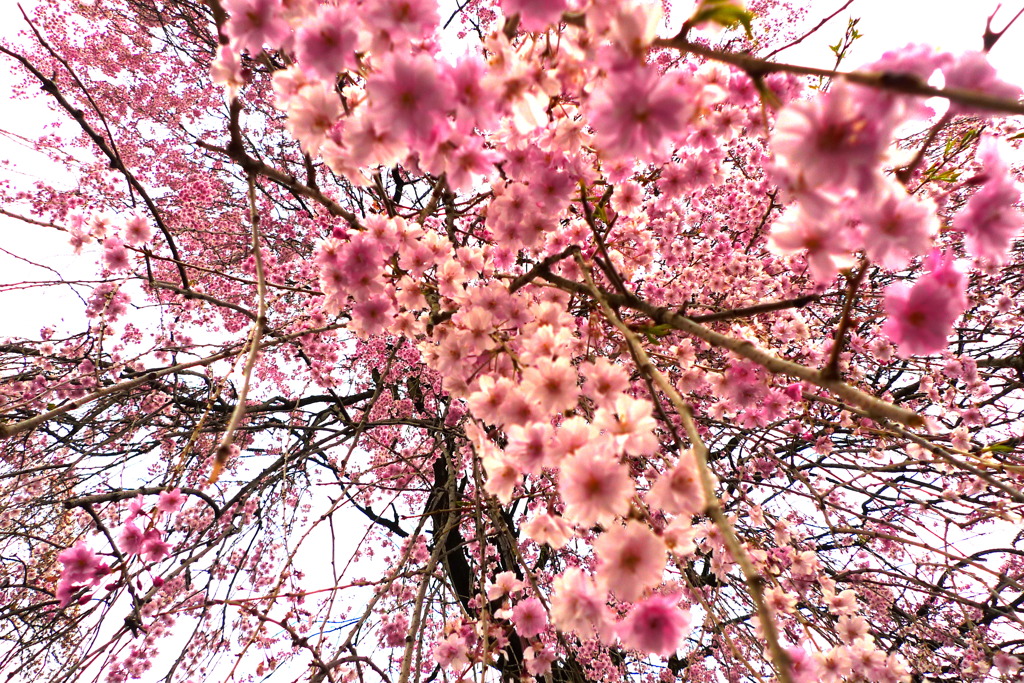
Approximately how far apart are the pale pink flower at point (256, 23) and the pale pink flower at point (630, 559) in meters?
1.15

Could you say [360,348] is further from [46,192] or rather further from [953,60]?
[953,60]

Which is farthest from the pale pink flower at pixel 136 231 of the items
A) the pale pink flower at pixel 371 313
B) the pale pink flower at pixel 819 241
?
the pale pink flower at pixel 819 241

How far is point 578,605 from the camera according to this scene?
86 cm

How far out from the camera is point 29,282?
2068 mm

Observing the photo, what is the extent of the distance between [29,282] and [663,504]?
296 centimetres

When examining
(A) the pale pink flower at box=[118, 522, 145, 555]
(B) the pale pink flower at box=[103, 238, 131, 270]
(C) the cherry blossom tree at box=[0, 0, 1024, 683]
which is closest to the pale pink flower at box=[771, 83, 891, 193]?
(C) the cherry blossom tree at box=[0, 0, 1024, 683]

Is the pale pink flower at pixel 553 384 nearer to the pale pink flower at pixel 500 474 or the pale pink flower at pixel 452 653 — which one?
the pale pink flower at pixel 500 474

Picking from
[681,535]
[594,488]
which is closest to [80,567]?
[594,488]

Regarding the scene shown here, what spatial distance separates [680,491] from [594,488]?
0.56 feet

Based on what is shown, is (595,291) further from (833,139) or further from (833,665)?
(833,665)

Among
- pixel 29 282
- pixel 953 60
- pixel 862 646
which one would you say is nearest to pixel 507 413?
pixel 953 60

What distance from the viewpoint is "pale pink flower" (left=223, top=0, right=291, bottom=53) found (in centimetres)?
86

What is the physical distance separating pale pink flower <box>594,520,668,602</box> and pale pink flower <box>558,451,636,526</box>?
0.04 meters

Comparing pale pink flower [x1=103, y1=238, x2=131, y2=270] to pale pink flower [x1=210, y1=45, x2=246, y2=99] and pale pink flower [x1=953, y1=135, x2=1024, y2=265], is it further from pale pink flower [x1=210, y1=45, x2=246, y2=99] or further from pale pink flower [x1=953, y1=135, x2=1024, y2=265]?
pale pink flower [x1=953, y1=135, x2=1024, y2=265]
